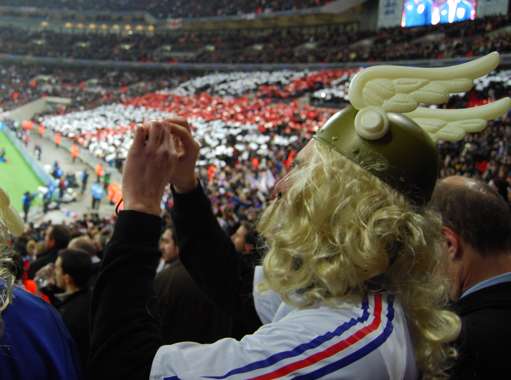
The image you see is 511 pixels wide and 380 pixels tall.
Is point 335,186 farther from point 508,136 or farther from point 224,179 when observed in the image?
point 224,179

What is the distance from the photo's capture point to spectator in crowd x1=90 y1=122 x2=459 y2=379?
103cm

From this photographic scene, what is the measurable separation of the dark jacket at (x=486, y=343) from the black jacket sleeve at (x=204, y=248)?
72 centimetres

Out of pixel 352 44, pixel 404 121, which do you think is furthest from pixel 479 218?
pixel 352 44

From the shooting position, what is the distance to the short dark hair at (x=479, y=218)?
192 cm

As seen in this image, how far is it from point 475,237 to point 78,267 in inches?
86.2

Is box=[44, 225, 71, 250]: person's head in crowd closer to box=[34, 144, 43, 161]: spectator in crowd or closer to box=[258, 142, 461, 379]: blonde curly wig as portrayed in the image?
box=[258, 142, 461, 379]: blonde curly wig

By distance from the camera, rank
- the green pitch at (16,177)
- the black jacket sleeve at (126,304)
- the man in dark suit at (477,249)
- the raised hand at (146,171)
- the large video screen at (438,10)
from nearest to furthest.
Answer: the black jacket sleeve at (126,304) < the raised hand at (146,171) < the man in dark suit at (477,249) < the green pitch at (16,177) < the large video screen at (438,10)

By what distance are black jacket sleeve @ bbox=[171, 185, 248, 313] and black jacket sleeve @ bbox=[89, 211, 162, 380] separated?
0.39 m

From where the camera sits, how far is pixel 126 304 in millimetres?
1152

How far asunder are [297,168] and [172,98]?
37.4 metres

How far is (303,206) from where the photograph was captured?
1.19 m

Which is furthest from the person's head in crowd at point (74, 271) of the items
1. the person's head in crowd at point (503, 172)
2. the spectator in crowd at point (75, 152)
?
the spectator in crowd at point (75, 152)

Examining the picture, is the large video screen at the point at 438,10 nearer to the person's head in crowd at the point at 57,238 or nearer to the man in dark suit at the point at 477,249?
the person's head in crowd at the point at 57,238

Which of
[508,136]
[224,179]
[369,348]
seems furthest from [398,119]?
[224,179]
